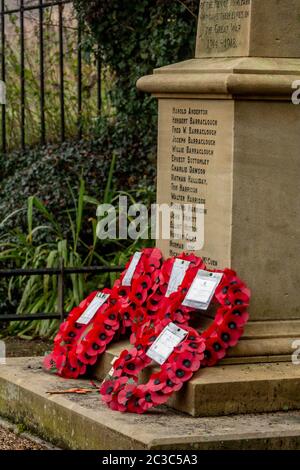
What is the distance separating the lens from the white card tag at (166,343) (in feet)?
18.9

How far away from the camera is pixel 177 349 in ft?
18.9

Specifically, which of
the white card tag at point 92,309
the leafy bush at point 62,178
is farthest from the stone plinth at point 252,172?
the leafy bush at point 62,178

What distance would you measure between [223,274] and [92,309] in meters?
1.02

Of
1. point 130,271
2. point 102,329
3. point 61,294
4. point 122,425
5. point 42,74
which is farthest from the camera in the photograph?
point 42,74

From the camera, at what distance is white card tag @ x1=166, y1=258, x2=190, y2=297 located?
6215mm

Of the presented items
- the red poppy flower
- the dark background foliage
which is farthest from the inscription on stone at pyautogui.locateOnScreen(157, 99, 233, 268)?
the dark background foliage

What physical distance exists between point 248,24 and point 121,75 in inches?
195

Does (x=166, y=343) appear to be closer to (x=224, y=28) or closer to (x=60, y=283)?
(x=224, y=28)

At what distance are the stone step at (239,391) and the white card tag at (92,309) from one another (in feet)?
3.15

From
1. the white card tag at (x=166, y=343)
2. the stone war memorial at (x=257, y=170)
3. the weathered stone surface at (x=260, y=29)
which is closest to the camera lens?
the white card tag at (x=166, y=343)

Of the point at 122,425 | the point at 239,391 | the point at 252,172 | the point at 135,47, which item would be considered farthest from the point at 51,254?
the point at 122,425

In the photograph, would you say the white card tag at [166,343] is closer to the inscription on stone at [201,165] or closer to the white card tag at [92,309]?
the inscription on stone at [201,165]

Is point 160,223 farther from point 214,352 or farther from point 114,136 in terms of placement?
point 114,136

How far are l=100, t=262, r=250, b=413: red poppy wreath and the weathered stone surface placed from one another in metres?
1.15
